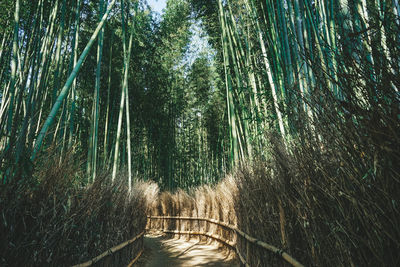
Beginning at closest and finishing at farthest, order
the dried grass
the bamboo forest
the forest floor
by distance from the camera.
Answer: the bamboo forest → the dried grass → the forest floor

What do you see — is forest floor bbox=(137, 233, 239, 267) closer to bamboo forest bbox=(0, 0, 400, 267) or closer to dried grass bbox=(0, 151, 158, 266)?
bamboo forest bbox=(0, 0, 400, 267)

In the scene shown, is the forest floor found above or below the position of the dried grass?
below

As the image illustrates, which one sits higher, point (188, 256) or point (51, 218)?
point (51, 218)

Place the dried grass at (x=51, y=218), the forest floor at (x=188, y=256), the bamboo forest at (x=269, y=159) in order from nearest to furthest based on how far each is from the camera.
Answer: the bamboo forest at (x=269, y=159) → the dried grass at (x=51, y=218) → the forest floor at (x=188, y=256)

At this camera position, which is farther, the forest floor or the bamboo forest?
the forest floor

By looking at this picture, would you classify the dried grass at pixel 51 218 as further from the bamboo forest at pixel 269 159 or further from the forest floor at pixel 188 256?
the forest floor at pixel 188 256

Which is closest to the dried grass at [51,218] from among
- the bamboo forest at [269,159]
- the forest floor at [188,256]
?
the bamboo forest at [269,159]

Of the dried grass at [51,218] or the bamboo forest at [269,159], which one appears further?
the dried grass at [51,218]

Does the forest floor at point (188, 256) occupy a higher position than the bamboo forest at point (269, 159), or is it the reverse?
the bamboo forest at point (269, 159)

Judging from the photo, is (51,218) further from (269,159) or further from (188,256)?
(188,256)

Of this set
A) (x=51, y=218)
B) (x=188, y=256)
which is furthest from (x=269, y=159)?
(x=188, y=256)

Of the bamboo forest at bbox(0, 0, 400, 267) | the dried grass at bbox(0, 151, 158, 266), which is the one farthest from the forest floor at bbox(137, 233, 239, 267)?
the dried grass at bbox(0, 151, 158, 266)

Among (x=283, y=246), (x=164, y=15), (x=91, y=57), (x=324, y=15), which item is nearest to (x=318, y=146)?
(x=283, y=246)

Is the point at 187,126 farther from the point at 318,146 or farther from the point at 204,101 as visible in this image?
the point at 318,146
